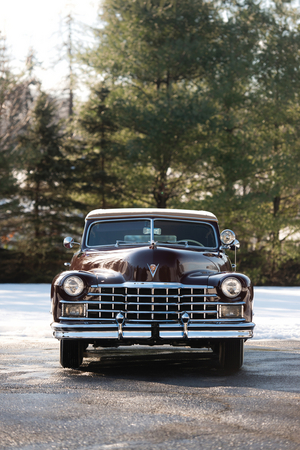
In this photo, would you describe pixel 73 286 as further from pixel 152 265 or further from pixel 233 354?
pixel 233 354

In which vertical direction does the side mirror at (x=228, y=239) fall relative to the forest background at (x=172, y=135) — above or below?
below

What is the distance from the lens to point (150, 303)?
720 cm

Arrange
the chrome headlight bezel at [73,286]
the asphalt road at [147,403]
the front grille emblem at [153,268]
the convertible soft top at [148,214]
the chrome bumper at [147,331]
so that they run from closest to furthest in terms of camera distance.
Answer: the asphalt road at [147,403] < the chrome bumper at [147,331] < the chrome headlight bezel at [73,286] < the front grille emblem at [153,268] < the convertible soft top at [148,214]

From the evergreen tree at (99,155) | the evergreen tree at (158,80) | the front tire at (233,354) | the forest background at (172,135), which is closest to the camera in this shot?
the front tire at (233,354)

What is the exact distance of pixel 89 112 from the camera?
27.8m

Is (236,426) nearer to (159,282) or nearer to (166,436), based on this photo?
(166,436)

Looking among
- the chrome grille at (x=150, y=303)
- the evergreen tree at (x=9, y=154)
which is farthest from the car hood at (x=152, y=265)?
the evergreen tree at (x=9, y=154)

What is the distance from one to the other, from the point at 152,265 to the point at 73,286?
0.91 m

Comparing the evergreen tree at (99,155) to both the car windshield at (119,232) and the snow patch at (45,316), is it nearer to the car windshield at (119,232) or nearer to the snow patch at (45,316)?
the snow patch at (45,316)

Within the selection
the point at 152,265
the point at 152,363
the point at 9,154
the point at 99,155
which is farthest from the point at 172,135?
the point at 152,265

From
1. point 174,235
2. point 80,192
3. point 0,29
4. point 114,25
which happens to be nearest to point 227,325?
point 174,235

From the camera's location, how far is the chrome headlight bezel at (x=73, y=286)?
283 inches

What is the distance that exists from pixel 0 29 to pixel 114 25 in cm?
613

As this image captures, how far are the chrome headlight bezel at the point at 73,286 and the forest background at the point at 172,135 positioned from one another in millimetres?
18487
